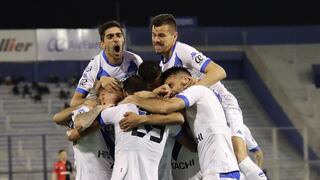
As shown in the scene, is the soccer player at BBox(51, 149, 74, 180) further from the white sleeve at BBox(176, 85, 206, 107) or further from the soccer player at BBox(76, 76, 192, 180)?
→ the white sleeve at BBox(176, 85, 206, 107)

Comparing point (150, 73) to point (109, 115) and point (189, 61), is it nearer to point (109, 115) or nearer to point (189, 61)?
point (109, 115)

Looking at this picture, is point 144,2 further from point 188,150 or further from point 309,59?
point 188,150

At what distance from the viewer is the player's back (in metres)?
6.71

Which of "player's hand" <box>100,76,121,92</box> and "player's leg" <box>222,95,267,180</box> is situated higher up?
"player's hand" <box>100,76,121,92</box>

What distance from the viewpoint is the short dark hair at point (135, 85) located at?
22.5 ft

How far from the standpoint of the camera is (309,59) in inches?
1121

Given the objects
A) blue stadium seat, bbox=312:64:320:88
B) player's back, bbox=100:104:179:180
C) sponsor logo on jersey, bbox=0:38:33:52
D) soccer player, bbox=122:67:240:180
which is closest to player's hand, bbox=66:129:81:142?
player's back, bbox=100:104:179:180

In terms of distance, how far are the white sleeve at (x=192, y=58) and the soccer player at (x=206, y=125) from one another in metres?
0.56

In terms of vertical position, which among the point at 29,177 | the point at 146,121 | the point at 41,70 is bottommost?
the point at 29,177

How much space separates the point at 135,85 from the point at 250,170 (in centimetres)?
196

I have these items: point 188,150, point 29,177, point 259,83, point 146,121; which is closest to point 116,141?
point 146,121

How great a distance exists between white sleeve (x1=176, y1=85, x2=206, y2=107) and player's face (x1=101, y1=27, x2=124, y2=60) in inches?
45.4

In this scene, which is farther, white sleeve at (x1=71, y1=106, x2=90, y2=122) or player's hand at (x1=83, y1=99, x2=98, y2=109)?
player's hand at (x1=83, y1=99, x2=98, y2=109)

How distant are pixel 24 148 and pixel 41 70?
5.75 m
